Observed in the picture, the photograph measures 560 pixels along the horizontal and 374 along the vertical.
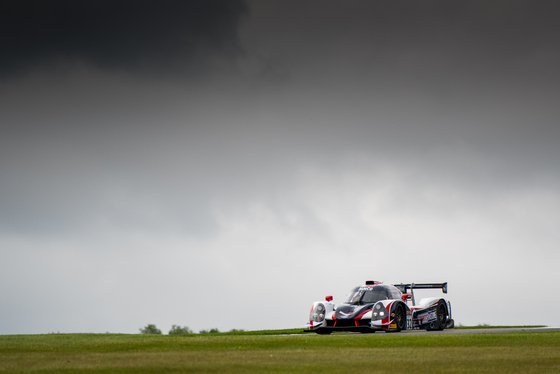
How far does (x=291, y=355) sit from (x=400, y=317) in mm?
11902

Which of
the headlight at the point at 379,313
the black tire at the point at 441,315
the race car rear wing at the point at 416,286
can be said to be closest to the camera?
the headlight at the point at 379,313

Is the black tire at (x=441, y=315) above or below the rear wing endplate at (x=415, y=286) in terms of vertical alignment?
below

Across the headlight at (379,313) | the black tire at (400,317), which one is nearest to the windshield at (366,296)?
the black tire at (400,317)

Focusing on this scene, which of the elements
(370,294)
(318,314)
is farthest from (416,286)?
(318,314)

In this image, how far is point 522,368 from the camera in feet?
43.9

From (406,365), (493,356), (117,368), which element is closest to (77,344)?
(117,368)

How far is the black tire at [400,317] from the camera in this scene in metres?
25.9

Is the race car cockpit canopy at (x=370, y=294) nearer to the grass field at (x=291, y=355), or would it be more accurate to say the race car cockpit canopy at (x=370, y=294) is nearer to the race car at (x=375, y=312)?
the race car at (x=375, y=312)

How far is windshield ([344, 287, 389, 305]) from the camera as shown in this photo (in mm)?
26953

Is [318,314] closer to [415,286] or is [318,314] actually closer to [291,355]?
[415,286]

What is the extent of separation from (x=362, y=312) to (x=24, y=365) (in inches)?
598

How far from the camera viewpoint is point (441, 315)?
96.7 ft

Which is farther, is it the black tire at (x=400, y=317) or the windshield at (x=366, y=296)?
the windshield at (x=366, y=296)

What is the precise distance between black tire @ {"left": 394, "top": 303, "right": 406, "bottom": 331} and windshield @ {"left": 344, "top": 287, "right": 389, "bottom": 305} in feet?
3.13
